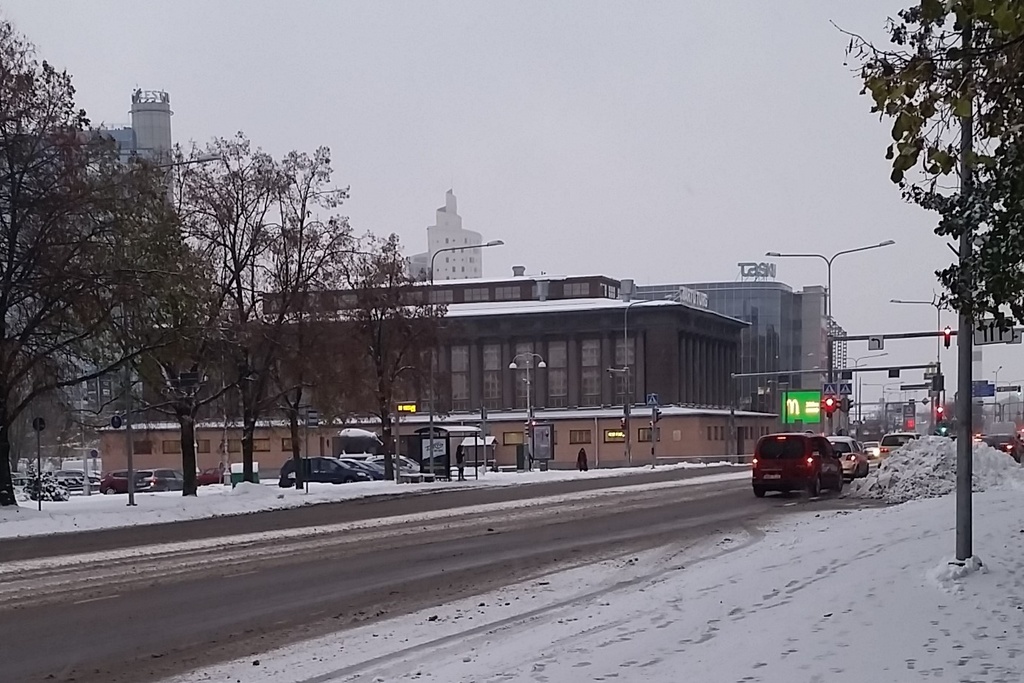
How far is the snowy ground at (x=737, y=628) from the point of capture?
8867 mm

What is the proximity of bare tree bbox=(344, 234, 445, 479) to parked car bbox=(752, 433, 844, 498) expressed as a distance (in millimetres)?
17211

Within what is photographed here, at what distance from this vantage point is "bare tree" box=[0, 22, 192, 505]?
1231 inches

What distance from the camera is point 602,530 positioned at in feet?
81.9

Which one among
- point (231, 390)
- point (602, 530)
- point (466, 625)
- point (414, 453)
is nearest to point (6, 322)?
point (231, 390)

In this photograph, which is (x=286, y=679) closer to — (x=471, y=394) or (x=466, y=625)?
(x=466, y=625)

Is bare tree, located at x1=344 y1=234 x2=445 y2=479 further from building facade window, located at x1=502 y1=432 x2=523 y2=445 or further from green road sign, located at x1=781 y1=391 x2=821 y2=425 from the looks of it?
building facade window, located at x1=502 y1=432 x2=523 y2=445

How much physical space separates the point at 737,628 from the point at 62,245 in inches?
1007

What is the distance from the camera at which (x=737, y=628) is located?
10.4 metres

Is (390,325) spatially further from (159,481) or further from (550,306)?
(550,306)

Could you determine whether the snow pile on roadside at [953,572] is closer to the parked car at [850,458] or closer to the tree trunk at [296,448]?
the parked car at [850,458]

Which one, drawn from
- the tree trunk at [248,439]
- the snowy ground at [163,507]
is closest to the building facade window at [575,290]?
the snowy ground at [163,507]

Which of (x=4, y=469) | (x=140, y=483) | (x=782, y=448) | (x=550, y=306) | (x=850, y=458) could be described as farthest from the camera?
(x=550, y=306)

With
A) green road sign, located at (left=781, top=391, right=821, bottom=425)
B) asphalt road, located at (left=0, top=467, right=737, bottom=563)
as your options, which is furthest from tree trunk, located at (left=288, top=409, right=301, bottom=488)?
green road sign, located at (left=781, top=391, right=821, bottom=425)

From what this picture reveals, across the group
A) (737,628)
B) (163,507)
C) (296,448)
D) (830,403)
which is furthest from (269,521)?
(830,403)
